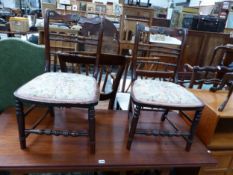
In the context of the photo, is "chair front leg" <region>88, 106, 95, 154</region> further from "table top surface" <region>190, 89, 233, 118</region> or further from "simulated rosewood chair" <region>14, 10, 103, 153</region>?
"table top surface" <region>190, 89, 233, 118</region>

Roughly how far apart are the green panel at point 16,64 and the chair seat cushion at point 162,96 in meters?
0.71

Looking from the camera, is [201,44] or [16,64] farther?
[201,44]

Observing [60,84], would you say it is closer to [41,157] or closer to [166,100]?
[41,157]

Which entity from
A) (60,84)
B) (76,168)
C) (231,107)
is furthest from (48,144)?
(231,107)

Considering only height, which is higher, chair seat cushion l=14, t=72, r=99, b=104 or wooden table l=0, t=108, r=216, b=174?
chair seat cushion l=14, t=72, r=99, b=104

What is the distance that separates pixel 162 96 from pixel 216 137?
565 millimetres

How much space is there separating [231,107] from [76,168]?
1029 millimetres

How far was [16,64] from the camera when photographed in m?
1.36

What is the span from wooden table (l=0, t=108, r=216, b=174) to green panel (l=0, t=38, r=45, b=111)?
15 cm

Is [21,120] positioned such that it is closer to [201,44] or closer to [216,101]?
[216,101]

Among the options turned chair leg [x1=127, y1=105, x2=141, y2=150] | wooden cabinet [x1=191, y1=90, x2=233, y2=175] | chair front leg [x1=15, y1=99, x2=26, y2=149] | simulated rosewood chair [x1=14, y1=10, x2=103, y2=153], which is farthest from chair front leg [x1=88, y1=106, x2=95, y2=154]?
wooden cabinet [x1=191, y1=90, x2=233, y2=175]

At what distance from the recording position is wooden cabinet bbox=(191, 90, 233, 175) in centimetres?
122

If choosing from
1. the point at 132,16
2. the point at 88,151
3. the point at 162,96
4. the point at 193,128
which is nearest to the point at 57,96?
the point at 88,151

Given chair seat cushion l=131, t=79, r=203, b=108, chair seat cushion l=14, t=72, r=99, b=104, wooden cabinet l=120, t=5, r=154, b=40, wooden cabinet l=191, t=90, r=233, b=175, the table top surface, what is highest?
wooden cabinet l=120, t=5, r=154, b=40
